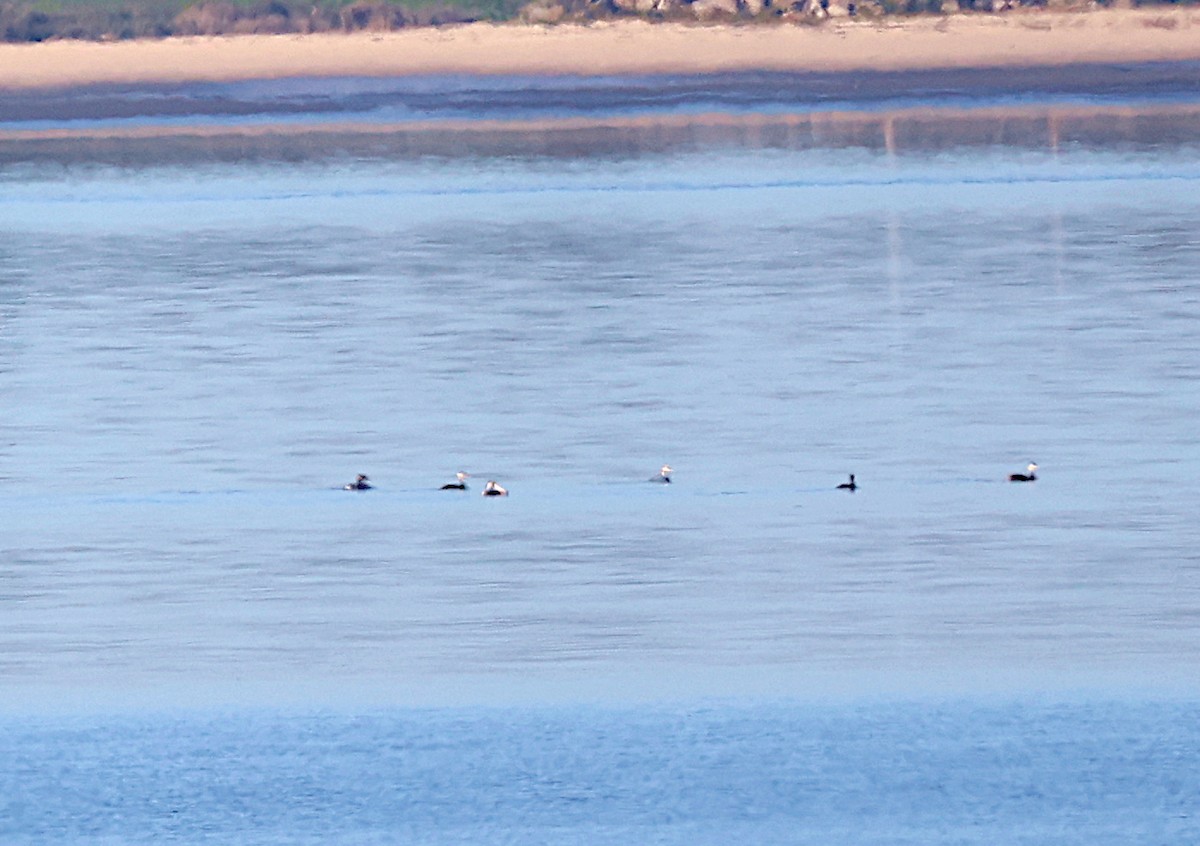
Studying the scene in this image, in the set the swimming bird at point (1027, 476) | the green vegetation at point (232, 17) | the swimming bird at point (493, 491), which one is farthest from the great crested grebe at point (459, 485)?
the green vegetation at point (232, 17)

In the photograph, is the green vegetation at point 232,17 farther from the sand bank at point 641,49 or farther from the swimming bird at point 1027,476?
the swimming bird at point 1027,476

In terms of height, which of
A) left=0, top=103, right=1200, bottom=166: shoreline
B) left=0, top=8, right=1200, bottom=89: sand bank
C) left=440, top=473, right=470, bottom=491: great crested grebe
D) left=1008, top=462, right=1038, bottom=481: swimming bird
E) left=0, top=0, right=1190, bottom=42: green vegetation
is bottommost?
left=0, top=103, right=1200, bottom=166: shoreline

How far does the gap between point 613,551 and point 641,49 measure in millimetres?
28533

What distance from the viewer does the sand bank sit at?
39062 mm

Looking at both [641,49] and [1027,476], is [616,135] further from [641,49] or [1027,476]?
[1027,476]

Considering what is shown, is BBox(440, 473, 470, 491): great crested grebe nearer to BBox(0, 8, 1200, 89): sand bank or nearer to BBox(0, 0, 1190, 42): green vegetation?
BBox(0, 8, 1200, 89): sand bank

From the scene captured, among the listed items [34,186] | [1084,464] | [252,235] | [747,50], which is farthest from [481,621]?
[747,50]

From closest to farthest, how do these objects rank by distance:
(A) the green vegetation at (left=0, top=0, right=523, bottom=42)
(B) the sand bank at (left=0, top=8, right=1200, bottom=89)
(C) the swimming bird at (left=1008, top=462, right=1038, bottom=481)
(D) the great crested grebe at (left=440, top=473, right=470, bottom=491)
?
(C) the swimming bird at (left=1008, top=462, right=1038, bottom=481) < (D) the great crested grebe at (left=440, top=473, right=470, bottom=491) < (B) the sand bank at (left=0, top=8, right=1200, bottom=89) < (A) the green vegetation at (left=0, top=0, right=523, bottom=42)

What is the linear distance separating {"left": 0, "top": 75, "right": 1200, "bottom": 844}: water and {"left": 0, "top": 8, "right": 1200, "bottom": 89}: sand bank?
13.5 m

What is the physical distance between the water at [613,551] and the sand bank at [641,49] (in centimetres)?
1348

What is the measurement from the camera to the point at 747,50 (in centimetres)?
4000

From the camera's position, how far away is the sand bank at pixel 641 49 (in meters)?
39.1

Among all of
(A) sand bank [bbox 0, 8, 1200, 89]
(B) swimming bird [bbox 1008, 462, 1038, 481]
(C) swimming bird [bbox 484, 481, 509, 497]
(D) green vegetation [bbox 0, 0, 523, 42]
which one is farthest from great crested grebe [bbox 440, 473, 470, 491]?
(D) green vegetation [bbox 0, 0, 523, 42]

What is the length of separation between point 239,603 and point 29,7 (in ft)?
118
